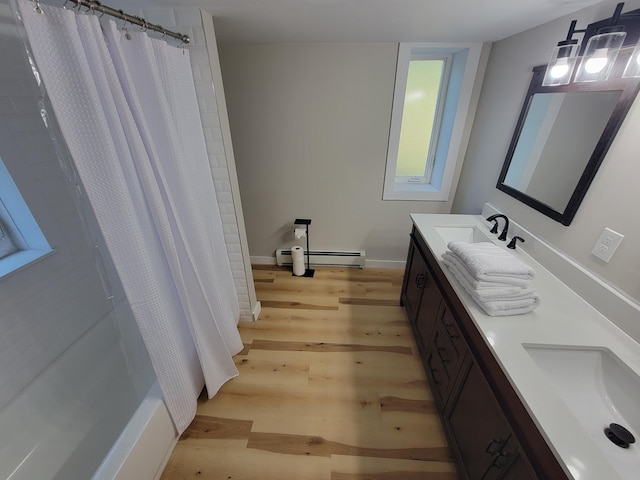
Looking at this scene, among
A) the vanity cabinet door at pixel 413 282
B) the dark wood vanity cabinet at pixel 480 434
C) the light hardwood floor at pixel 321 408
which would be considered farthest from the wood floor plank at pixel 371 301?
the dark wood vanity cabinet at pixel 480 434

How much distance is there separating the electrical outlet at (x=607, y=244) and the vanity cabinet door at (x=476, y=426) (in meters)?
0.72

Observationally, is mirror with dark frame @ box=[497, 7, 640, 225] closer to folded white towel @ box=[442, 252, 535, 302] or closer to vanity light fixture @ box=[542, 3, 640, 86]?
vanity light fixture @ box=[542, 3, 640, 86]

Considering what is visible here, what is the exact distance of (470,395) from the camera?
1.09m

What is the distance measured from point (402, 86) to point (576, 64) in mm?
1090

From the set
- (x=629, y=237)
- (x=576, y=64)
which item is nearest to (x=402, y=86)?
(x=576, y=64)

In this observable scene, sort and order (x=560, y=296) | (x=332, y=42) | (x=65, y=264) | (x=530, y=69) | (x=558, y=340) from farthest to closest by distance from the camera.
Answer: (x=332, y=42)
(x=530, y=69)
(x=65, y=264)
(x=560, y=296)
(x=558, y=340)

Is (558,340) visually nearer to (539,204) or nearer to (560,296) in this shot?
(560,296)

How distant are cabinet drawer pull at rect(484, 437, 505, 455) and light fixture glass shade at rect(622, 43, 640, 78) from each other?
1449 mm

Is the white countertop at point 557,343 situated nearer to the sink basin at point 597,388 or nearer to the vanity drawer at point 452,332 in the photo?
the sink basin at point 597,388

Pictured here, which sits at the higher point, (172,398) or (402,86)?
(402,86)

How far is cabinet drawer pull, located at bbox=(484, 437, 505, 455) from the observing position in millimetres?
874

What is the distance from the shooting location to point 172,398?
4.17 feet

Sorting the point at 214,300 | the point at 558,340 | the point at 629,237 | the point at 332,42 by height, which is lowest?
the point at 214,300

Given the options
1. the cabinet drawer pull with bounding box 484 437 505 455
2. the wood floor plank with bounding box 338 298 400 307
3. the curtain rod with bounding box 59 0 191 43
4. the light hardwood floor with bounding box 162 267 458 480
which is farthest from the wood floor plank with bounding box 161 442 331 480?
the curtain rod with bounding box 59 0 191 43
